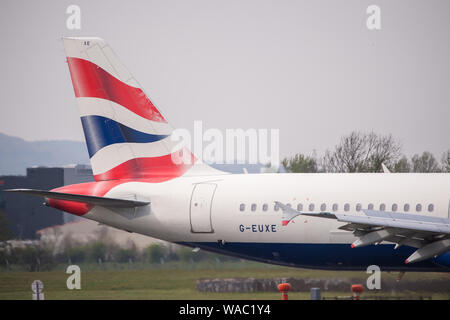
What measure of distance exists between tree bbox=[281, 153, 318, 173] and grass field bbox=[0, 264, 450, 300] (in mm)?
7508

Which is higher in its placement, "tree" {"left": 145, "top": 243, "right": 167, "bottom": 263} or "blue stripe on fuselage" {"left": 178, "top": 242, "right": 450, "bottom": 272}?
"blue stripe on fuselage" {"left": 178, "top": 242, "right": 450, "bottom": 272}

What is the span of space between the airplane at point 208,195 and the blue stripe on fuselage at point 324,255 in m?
0.03

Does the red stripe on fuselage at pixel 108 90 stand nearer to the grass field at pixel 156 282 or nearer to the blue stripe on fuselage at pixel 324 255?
the blue stripe on fuselage at pixel 324 255

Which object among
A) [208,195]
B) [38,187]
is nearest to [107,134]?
[208,195]

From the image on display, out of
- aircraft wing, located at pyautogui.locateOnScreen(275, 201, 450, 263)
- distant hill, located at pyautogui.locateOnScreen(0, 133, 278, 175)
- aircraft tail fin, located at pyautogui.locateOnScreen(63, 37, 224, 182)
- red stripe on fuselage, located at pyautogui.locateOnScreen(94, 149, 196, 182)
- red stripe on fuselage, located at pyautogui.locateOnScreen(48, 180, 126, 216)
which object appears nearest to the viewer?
aircraft wing, located at pyautogui.locateOnScreen(275, 201, 450, 263)

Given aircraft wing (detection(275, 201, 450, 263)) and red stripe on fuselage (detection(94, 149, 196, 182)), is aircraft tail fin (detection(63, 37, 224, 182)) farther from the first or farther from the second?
aircraft wing (detection(275, 201, 450, 263))

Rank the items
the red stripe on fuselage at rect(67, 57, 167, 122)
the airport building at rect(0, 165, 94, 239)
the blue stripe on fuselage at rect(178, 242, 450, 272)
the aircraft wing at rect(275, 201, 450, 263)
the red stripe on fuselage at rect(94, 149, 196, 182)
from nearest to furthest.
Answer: the aircraft wing at rect(275, 201, 450, 263) → the blue stripe on fuselage at rect(178, 242, 450, 272) → the red stripe on fuselage at rect(94, 149, 196, 182) → the red stripe on fuselage at rect(67, 57, 167, 122) → the airport building at rect(0, 165, 94, 239)

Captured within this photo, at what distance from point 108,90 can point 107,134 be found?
149cm

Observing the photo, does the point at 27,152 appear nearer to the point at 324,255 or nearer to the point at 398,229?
the point at 324,255

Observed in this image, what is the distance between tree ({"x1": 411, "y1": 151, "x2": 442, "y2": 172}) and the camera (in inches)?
1411

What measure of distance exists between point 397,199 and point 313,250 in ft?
9.75

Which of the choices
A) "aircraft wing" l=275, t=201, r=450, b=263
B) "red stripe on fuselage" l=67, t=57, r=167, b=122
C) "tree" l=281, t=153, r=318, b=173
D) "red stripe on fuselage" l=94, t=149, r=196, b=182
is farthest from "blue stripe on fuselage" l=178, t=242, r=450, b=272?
"tree" l=281, t=153, r=318, b=173

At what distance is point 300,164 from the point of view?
38219mm
